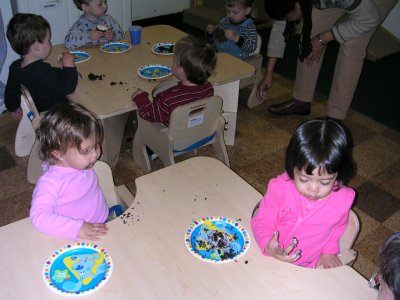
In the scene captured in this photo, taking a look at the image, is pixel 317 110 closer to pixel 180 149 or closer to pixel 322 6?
pixel 322 6

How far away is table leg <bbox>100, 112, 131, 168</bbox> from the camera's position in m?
2.39

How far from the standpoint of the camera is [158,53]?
2693 millimetres

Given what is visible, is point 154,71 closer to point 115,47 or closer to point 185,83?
point 185,83

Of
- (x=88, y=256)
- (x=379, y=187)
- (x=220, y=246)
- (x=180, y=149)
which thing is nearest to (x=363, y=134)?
(x=379, y=187)

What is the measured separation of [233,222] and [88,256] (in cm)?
47

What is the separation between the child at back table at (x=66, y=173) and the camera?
1.25 metres

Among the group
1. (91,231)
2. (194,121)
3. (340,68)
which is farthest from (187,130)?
(340,68)

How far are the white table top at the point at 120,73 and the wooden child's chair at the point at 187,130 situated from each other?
0.23 m

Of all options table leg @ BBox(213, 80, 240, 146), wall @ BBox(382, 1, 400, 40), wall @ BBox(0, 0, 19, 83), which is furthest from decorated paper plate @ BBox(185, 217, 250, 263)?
wall @ BBox(382, 1, 400, 40)

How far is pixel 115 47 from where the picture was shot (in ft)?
9.02

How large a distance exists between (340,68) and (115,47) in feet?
5.40

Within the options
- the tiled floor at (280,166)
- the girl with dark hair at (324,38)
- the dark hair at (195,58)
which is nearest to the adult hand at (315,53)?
the girl with dark hair at (324,38)

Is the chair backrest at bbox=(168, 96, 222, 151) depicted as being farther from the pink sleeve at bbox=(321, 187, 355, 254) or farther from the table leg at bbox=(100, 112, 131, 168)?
the pink sleeve at bbox=(321, 187, 355, 254)

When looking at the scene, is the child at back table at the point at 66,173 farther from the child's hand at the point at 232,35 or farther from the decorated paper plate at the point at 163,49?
the child's hand at the point at 232,35
